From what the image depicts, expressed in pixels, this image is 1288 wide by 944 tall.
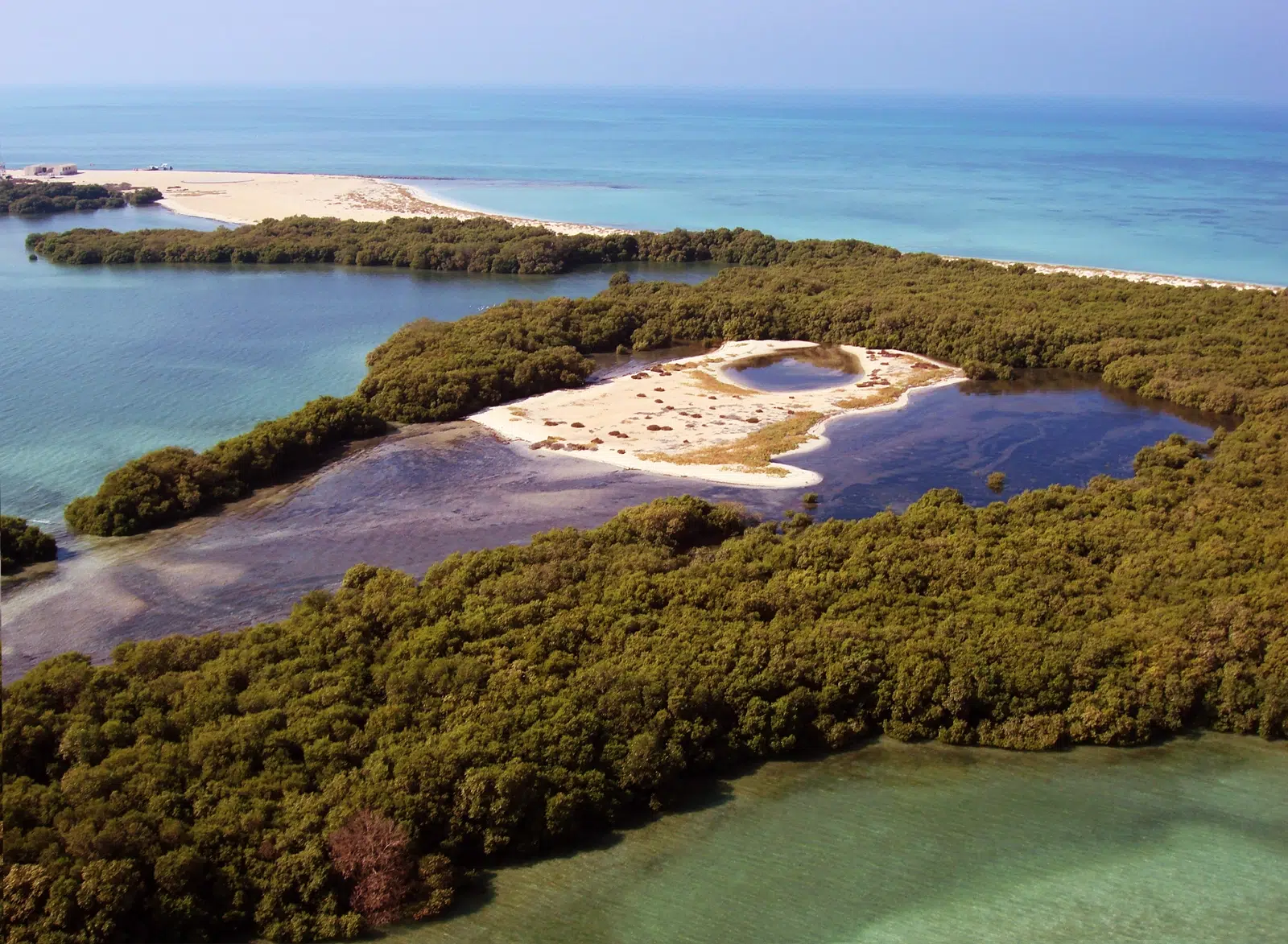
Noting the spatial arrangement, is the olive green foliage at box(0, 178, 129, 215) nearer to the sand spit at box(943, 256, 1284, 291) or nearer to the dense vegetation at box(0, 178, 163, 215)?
the dense vegetation at box(0, 178, 163, 215)

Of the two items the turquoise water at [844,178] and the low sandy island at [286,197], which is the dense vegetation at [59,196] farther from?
the turquoise water at [844,178]

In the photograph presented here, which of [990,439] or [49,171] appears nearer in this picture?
[990,439]

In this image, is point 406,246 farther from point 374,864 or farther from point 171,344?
point 374,864

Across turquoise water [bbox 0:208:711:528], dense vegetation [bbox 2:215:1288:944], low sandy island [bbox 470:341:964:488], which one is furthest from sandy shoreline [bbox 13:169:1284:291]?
dense vegetation [bbox 2:215:1288:944]

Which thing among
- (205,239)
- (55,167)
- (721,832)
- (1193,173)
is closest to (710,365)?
(721,832)

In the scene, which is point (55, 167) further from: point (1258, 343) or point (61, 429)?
point (1258, 343)

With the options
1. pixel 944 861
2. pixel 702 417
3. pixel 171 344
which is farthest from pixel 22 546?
pixel 944 861

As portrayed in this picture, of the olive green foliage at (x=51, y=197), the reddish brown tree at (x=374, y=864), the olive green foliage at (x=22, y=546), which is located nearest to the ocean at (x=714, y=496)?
the reddish brown tree at (x=374, y=864)
